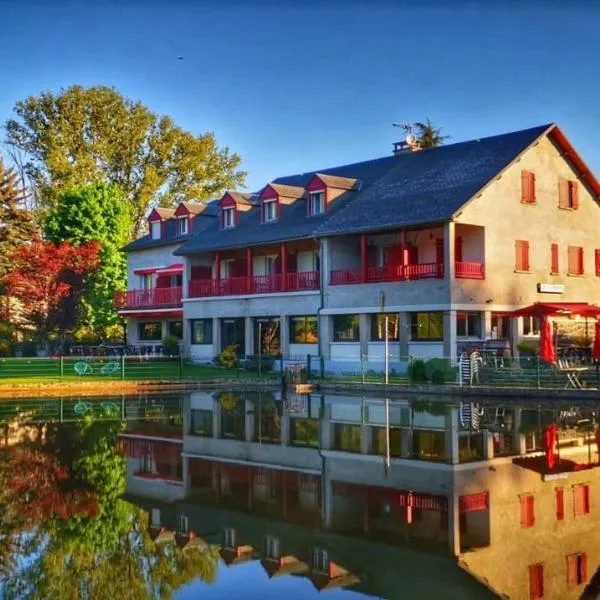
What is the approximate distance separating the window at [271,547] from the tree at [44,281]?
41036mm

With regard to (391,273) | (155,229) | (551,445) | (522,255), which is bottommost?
(551,445)

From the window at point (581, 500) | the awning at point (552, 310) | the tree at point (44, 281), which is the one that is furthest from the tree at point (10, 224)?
the window at point (581, 500)

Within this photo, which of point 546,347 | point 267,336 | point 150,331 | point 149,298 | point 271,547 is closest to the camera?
point 271,547

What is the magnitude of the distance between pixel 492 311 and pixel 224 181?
37848 mm

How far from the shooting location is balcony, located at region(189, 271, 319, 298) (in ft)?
142

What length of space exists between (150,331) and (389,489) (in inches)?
1729

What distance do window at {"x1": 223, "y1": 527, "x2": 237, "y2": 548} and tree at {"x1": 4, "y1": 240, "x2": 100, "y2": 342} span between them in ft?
133

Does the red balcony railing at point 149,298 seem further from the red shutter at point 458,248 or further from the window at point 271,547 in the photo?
the window at point 271,547

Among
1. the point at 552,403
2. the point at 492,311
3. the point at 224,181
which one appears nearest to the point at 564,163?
the point at 492,311

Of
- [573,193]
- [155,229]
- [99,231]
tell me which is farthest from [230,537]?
[99,231]

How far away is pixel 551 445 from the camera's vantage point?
17.8 m

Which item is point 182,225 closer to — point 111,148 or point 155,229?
point 155,229

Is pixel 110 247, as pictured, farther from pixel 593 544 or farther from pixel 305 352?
pixel 593 544

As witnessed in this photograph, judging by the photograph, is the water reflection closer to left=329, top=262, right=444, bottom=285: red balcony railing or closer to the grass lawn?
the grass lawn
